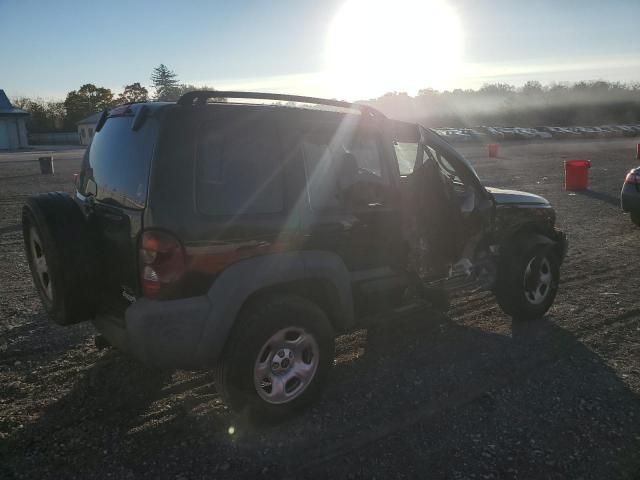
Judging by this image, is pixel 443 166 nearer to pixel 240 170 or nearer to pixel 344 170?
pixel 344 170

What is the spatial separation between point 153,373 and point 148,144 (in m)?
1.89

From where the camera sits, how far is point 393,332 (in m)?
4.72

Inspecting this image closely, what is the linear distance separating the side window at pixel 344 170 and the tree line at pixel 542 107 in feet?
219

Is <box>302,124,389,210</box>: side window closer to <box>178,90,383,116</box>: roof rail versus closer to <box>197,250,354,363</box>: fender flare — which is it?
<box>178,90,383,116</box>: roof rail

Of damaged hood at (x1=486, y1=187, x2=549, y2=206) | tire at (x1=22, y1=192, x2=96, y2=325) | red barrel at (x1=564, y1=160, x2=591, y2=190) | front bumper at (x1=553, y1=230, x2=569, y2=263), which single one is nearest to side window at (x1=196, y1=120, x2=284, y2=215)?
tire at (x1=22, y1=192, x2=96, y2=325)

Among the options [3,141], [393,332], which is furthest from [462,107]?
[393,332]

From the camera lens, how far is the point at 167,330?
2.80 meters

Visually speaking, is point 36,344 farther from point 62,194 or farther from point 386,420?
point 386,420

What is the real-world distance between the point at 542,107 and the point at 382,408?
258 feet

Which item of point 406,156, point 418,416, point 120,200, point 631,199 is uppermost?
point 406,156

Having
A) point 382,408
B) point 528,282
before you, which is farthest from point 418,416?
point 528,282

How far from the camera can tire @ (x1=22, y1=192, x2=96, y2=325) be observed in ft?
9.77

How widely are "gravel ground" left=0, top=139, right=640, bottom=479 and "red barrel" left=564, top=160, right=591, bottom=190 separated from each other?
9.92 meters

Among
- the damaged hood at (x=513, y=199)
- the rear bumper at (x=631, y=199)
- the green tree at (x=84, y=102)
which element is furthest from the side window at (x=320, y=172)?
the green tree at (x=84, y=102)
